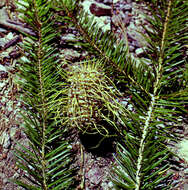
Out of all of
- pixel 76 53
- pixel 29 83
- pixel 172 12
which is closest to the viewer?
pixel 172 12

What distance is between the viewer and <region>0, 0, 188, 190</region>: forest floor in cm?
90

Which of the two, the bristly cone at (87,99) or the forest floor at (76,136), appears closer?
the bristly cone at (87,99)

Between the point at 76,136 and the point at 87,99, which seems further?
the point at 76,136

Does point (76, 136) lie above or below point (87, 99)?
below

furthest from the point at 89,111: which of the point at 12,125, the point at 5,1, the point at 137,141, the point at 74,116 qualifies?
the point at 5,1

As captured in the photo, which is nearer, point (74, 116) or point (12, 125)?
point (74, 116)

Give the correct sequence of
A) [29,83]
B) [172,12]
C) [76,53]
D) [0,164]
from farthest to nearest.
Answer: [76,53] → [0,164] → [29,83] → [172,12]

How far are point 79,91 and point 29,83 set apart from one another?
0.69 ft

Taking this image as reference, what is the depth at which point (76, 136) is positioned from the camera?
3.05ft

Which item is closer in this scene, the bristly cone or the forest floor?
the bristly cone

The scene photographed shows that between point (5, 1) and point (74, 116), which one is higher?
point (5, 1)

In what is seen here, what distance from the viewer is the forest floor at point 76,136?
896mm

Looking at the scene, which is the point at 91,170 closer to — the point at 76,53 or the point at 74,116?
the point at 74,116

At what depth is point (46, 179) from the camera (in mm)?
711
